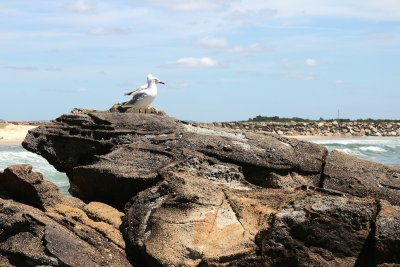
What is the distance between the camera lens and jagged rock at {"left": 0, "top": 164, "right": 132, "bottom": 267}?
8.30 meters

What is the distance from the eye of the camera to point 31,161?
99.6ft

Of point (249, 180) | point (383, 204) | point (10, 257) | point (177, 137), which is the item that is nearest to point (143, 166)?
point (177, 137)

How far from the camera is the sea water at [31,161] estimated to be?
23.9 m

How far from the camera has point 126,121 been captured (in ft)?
36.6

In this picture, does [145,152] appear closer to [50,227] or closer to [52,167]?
[50,227]

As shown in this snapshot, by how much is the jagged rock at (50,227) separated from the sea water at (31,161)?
10770 mm

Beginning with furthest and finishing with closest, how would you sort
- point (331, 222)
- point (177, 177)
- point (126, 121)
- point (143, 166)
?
point (126, 121)
point (143, 166)
point (177, 177)
point (331, 222)

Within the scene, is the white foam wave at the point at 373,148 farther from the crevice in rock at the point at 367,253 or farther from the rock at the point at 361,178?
the crevice in rock at the point at 367,253

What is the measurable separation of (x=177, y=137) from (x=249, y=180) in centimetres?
117

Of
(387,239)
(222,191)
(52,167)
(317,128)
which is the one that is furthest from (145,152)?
(317,128)

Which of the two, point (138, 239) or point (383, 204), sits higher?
point (383, 204)

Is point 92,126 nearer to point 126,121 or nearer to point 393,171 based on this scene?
point 126,121

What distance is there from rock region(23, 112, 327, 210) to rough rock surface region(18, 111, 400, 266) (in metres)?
0.02

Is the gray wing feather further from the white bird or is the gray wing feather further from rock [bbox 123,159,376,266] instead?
rock [bbox 123,159,376,266]
